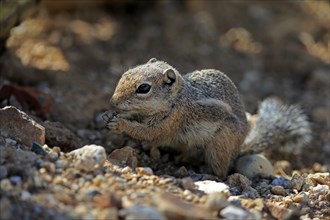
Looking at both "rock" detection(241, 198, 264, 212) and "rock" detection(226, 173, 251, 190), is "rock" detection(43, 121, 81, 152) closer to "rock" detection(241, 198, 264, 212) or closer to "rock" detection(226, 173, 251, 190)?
"rock" detection(226, 173, 251, 190)

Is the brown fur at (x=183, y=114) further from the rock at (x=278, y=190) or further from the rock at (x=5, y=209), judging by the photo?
the rock at (x=5, y=209)

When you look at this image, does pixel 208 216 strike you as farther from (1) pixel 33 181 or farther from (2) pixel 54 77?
(2) pixel 54 77

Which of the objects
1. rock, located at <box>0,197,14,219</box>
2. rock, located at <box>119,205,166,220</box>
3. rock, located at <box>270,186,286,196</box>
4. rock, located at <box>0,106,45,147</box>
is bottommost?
rock, located at <box>0,197,14,219</box>

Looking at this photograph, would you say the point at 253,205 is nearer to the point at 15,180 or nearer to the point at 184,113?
the point at 184,113

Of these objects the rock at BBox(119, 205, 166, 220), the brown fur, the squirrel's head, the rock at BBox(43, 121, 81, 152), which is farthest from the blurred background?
the rock at BBox(119, 205, 166, 220)

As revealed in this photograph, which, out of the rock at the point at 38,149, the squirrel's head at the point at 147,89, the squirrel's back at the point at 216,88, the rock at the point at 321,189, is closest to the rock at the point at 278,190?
the rock at the point at 321,189
